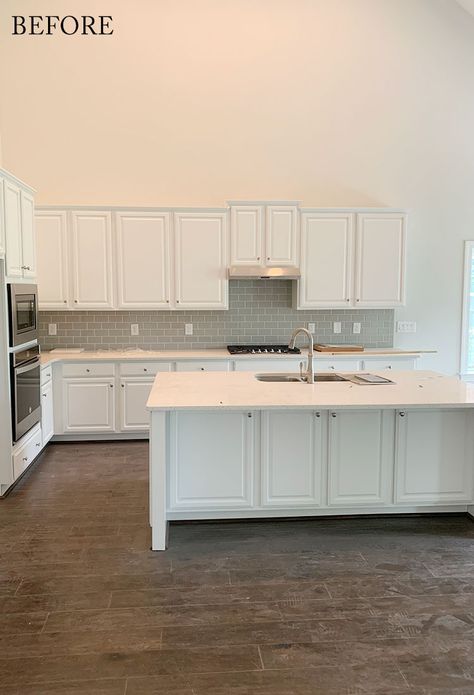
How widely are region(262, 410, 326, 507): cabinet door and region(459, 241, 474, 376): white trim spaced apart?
3794 mm

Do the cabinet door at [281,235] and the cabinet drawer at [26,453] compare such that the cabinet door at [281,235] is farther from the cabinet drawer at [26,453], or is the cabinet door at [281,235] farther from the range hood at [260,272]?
the cabinet drawer at [26,453]

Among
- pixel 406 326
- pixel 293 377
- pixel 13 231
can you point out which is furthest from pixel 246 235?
pixel 13 231

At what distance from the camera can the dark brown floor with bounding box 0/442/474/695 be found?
2.15 metres

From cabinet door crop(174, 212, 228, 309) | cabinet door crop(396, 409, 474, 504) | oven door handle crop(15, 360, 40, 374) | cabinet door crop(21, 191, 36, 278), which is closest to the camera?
cabinet door crop(396, 409, 474, 504)

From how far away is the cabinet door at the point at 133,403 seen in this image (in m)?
5.49

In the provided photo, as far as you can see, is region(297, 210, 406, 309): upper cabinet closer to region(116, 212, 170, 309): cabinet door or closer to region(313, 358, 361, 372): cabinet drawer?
region(313, 358, 361, 372): cabinet drawer

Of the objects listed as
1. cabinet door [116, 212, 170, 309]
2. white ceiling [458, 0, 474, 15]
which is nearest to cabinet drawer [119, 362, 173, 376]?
cabinet door [116, 212, 170, 309]

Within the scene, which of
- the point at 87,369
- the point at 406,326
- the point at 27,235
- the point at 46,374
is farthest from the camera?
the point at 406,326

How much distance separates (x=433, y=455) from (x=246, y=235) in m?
3.09

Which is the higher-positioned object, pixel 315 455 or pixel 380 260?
pixel 380 260

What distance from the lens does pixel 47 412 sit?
17.0 feet

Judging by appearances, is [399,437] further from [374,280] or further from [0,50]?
[0,50]

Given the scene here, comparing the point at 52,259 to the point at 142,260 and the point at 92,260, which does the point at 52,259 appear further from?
the point at 142,260

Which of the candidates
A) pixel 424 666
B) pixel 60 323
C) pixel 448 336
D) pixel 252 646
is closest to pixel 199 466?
pixel 252 646
